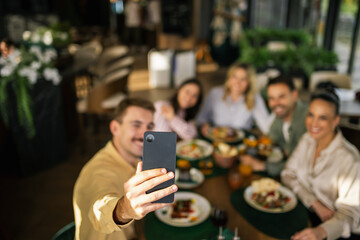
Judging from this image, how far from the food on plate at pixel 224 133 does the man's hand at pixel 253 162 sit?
462 millimetres

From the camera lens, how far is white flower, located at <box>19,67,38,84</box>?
10.6 feet

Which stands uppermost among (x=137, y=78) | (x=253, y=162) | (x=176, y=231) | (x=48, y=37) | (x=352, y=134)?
(x=48, y=37)

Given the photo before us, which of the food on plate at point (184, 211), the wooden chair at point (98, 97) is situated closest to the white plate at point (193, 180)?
the food on plate at point (184, 211)

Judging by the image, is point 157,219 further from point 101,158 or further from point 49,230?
point 49,230

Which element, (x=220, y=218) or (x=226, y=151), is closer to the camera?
(x=220, y=218)

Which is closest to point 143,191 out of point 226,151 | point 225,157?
point 225,157

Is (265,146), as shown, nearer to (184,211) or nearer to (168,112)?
(168,112)

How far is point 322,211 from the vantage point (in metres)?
1.82

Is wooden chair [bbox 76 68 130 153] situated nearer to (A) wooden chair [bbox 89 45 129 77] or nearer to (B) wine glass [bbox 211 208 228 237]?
(A) wooden chair [bbox 89 45 129 77]

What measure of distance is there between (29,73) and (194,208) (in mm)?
2428

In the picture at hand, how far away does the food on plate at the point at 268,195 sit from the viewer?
1.80m

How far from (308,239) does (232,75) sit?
188 cm

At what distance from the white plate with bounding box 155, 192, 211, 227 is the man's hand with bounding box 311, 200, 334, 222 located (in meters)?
0.65

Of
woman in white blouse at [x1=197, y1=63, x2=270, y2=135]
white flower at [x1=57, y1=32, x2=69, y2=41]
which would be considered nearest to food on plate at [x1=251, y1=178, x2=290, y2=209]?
woman in white blouse at [x1=197, y1=63, x2=270, y2=135]
